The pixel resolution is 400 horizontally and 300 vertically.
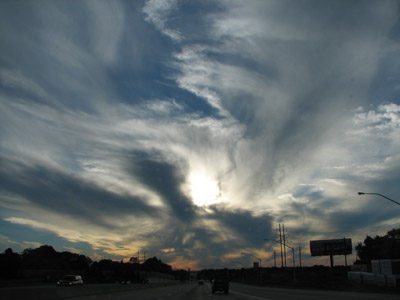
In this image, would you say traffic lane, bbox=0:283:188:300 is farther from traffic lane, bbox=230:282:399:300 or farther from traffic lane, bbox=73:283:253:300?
traffic lane, bbox=230:282:399:300

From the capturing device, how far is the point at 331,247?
407 feet

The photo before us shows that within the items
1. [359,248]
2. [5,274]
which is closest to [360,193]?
[5,274]

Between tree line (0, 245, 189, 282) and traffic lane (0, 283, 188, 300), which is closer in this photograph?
traffic lane (0, 283, 188, 300)

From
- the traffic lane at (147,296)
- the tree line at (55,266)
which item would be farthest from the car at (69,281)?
the tree line at (55,266)

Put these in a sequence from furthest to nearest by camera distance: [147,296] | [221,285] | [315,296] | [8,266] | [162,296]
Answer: [8,266]
[221,285]
[162,296]
[315,296]
[147,296]

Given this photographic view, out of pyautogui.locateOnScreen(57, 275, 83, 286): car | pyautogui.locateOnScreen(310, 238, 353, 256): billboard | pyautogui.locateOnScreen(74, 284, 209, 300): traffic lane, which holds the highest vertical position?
pyautogui.locateOnScreen(310, 238, 353, 256): billboard

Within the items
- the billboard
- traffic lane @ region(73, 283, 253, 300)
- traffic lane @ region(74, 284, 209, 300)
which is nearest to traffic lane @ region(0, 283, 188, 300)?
traffic lane @ region(74, 284, 209, 300)

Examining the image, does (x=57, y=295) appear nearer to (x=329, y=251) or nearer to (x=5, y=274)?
(x=5, y=274)

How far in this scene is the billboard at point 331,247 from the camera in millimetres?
121375

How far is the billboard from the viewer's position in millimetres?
121375

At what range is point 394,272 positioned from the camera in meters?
62.0

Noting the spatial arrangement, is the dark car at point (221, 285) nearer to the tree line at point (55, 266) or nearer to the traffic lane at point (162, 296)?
the traffic lane at point (162, 296)

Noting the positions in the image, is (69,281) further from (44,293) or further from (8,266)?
(8,266)

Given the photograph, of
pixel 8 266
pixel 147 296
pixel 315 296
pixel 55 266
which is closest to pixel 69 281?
pixel 147 296
